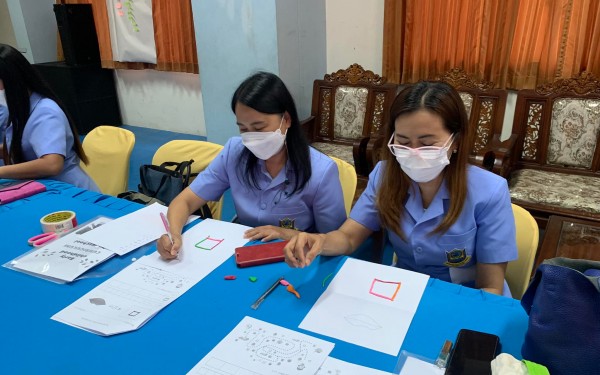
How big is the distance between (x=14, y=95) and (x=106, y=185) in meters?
0.55

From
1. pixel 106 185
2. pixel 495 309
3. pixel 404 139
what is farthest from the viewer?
pixel 106 185

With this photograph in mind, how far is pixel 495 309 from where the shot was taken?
36.0 inches

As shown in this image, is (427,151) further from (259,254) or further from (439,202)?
(259,254)

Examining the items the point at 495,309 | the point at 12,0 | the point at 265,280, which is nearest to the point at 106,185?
the point at 265,280

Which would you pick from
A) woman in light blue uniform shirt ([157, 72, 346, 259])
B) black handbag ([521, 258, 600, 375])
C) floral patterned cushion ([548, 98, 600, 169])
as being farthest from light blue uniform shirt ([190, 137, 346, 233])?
floral patterned cushion ([548, 98, 600, 169])

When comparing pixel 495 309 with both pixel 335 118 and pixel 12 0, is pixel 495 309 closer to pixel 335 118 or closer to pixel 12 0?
pixel 335 118

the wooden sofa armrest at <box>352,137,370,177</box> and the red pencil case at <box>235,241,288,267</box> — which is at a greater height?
the red pencil case at <box>235,241,288,267</box>

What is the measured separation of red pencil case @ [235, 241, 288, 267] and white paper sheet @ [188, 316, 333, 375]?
231mm

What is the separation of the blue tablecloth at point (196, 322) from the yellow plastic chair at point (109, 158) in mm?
1023

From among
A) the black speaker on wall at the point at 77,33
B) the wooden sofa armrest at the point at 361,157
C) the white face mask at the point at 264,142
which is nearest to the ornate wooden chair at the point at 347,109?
the wooden sofa armrest at the point at 361,157

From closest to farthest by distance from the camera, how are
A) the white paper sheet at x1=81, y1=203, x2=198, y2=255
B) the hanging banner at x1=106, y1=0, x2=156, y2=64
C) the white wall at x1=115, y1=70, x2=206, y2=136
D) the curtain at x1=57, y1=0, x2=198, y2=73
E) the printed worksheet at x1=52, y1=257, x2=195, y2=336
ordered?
1. the printed worksheet at x1=52, y1=257, x2=195, y2=336
2. the white paper sheet at x1=81, y1=203, x2=198, y2=255
3. the curtain at x1=57, y1=0, x2=198, y2=73
4. the hanging banner at x1=106, y1=0, x2=156, y2=64
5. the white wall at x1=115, y1=70, x2=206, y2=136

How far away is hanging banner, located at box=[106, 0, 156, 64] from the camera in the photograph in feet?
13.4

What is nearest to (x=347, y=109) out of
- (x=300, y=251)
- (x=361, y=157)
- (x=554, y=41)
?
(x=361, y=157)

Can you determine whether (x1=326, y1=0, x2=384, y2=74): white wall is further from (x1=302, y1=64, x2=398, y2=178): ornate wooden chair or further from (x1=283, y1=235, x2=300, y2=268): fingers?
(x1=283, y1=235, x2=300, y2=268): fingers
